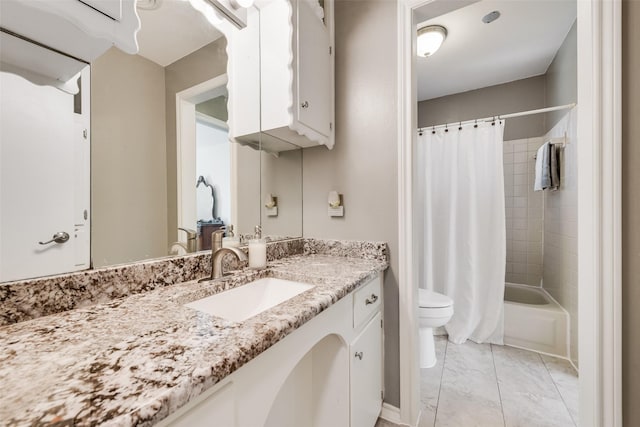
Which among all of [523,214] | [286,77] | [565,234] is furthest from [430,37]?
[523,214]

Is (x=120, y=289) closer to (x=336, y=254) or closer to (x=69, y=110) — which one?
(x=69, y=110)

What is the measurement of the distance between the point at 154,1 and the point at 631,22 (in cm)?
167

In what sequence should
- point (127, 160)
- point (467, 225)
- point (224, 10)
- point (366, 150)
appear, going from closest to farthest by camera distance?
point (127, 160) < point (224, 10) < point (366, 150) < point (467, 225)

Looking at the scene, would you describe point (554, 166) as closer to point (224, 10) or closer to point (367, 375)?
point (367, 375)

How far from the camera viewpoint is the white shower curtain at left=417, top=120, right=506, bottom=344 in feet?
7.38

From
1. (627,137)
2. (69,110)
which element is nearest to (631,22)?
(627,137)

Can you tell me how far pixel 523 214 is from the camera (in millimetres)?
2758

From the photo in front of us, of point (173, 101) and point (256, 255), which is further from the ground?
point (173, 101)

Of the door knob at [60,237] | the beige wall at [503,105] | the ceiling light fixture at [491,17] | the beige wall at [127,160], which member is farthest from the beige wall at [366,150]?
the beige wall at [503,105]

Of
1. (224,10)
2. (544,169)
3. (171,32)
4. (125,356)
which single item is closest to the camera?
(125,356)

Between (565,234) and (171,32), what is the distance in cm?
298

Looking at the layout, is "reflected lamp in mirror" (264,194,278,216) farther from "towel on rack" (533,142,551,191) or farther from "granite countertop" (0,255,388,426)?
"towel on rack" (533,142,551,191)

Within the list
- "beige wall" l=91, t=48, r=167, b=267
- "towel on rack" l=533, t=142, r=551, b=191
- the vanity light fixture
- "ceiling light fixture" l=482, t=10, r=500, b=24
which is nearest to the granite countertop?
"beige wall" l=91, t=48, r=167, b=267

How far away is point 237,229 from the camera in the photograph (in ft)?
4.21
